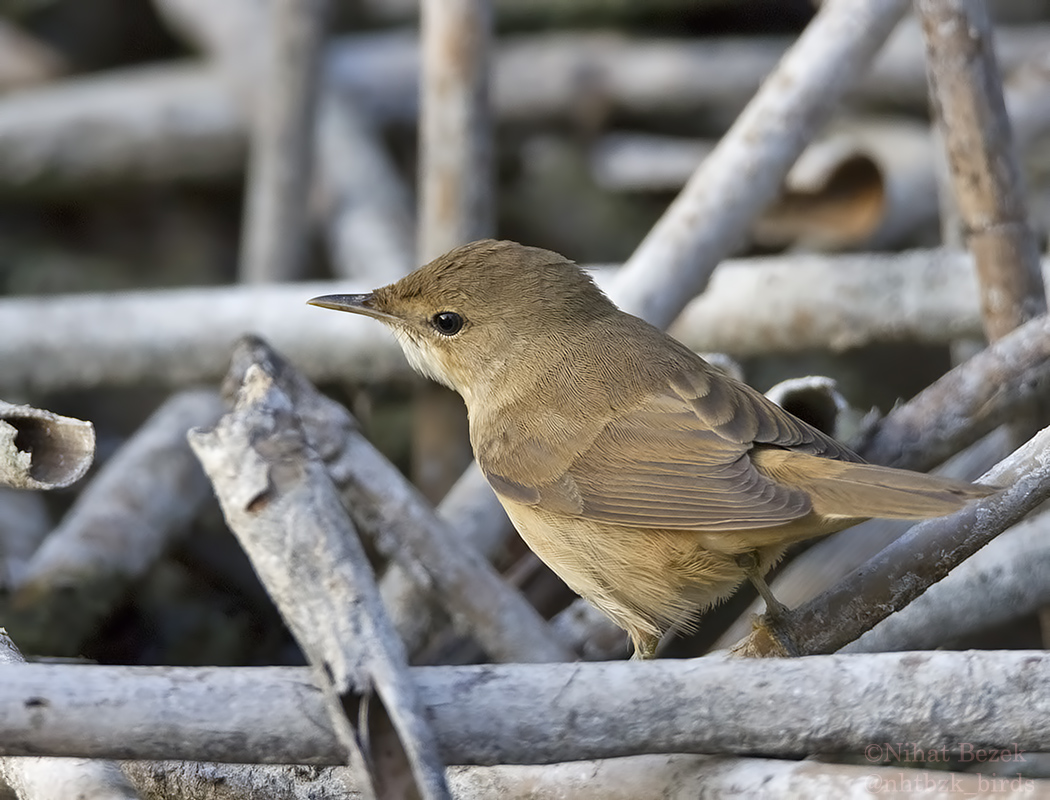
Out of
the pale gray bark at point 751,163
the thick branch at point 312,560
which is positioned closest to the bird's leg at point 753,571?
the thick branch at point 312,560

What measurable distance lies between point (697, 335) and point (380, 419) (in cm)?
140

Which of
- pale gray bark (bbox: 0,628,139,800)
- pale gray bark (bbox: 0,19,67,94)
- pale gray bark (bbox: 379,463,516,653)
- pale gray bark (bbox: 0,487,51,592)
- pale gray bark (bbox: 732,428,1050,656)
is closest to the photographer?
pale gray bark (bbox: 0,628,139,800)

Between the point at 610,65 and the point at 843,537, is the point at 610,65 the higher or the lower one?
the higher one

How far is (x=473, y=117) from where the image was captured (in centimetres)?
450

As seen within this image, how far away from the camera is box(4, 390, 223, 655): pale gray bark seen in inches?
144

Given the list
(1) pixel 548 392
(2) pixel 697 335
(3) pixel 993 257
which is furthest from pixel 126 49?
(3) pixel 993 257

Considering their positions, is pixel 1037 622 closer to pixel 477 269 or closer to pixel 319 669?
pixel 477 269

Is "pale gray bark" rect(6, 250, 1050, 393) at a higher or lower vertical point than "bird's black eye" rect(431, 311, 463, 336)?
lower

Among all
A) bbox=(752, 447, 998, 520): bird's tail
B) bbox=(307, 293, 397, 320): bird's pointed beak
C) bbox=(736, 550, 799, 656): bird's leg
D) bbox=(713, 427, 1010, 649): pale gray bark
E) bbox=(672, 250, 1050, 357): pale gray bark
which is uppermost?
bbox=(752, 447, 998, 520): bird's tail

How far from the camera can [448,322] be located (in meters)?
3.54

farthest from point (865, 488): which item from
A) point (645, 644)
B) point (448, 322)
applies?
point (448, 322)

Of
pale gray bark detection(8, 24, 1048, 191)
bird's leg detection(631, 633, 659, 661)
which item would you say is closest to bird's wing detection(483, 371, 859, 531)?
bird's leg detection(631, 633, 659, 661)

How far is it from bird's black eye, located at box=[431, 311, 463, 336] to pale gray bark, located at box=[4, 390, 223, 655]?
1.19 meters

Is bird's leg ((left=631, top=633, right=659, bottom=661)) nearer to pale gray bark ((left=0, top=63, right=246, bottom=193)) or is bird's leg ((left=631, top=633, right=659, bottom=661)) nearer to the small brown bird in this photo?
the small brown bird
